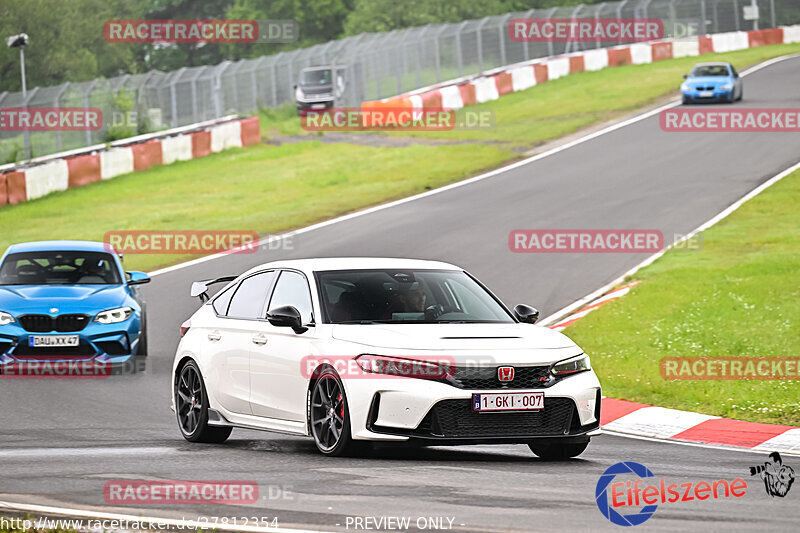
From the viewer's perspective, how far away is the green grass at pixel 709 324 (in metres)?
12.9

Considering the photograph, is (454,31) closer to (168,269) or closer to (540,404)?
(168,269)

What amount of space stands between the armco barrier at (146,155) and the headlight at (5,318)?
71.3ft

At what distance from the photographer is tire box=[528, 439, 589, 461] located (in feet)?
32.2

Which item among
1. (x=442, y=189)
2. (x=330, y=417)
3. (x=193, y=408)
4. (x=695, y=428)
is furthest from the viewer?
(x=442, y=189)

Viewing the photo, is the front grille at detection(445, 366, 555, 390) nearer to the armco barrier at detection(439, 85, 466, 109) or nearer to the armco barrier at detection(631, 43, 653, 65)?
the armco barrier at detection(439, 85, 466, 109)

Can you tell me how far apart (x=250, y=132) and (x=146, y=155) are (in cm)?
490

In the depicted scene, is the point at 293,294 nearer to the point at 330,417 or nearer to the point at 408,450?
the point at 330,417

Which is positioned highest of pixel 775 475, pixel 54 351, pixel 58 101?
pixel 58 101

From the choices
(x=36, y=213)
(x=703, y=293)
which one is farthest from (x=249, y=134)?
(x=703, y=293)

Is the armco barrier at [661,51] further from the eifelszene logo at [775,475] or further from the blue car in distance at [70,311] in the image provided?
the eifelszene logo at [775,475]

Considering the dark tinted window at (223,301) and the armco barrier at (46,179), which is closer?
the dark tinted window at (223,301)

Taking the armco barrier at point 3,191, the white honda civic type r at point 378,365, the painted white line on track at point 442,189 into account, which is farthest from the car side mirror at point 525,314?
the armco barrier at point 3,191

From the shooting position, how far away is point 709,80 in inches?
1571

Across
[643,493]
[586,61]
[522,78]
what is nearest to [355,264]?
[643,493]
